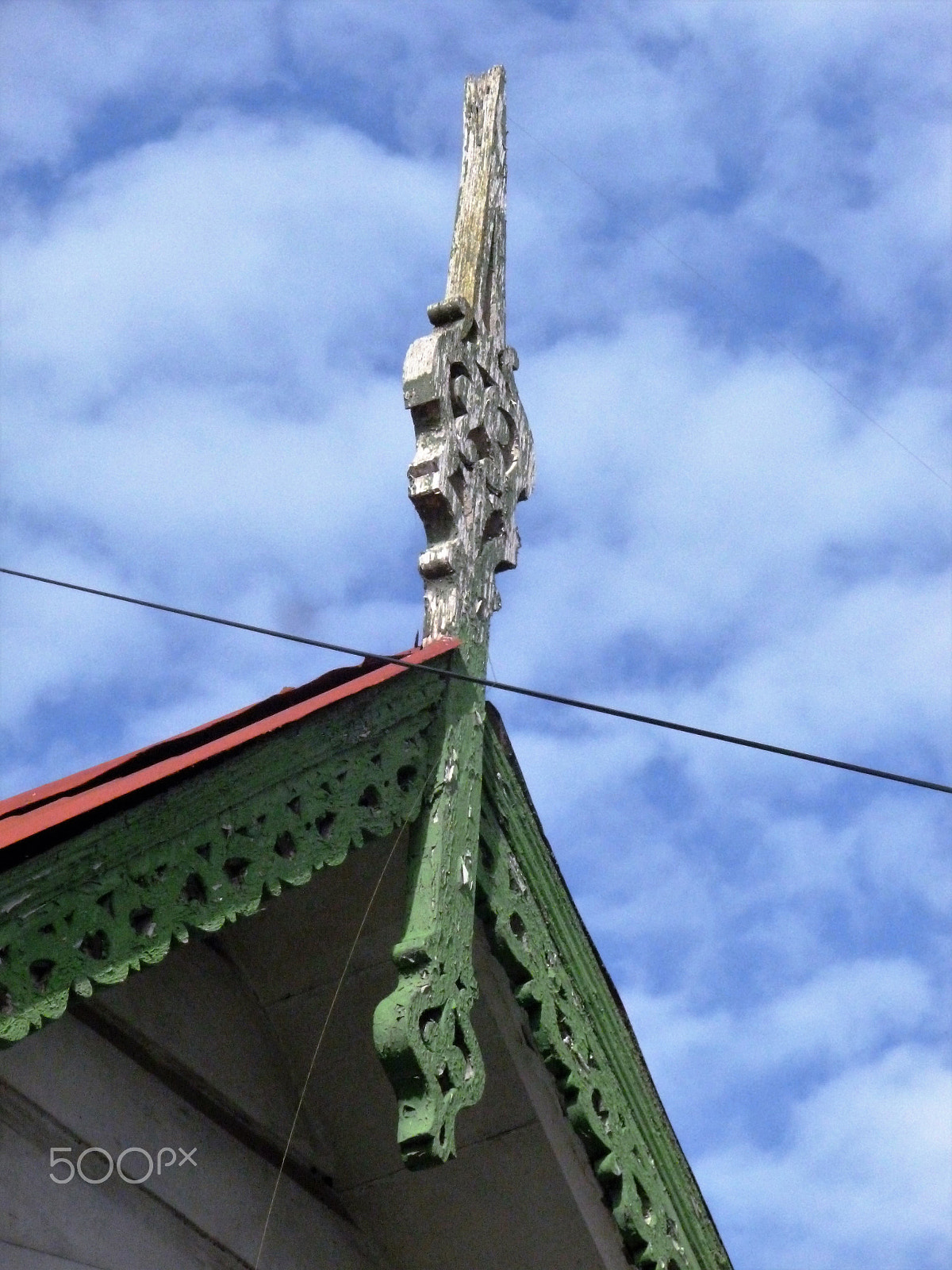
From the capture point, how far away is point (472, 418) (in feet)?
24.3

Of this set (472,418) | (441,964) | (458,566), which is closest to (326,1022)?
(441,964)

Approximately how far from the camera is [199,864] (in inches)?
231

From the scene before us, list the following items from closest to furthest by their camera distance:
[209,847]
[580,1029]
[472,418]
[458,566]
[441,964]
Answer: [209,847]
[441,964]
[458,566]
[580,1029]
[472,418]

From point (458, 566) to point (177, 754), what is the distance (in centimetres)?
142

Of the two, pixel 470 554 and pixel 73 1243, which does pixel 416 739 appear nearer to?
pixel 470 554

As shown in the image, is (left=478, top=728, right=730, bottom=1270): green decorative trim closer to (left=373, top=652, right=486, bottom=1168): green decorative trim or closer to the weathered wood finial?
(left=373, top=652, right=486, bottom=1168): green decorative trim

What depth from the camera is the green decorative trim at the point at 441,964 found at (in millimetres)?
6215

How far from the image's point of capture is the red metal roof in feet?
18.2

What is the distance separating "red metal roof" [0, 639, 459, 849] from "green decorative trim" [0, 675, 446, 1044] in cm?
4

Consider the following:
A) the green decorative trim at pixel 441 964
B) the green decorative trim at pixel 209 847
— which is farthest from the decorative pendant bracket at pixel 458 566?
the green decorative trim at pixel 209 847

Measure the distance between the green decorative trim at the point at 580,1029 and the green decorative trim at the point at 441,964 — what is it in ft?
0.71

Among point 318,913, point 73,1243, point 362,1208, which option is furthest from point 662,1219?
point 73,1243

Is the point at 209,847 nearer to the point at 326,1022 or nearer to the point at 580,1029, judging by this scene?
the point at 326,1022

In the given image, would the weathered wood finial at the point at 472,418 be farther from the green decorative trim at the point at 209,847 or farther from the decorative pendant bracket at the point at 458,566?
the green decorative trim at the point at 209,847
